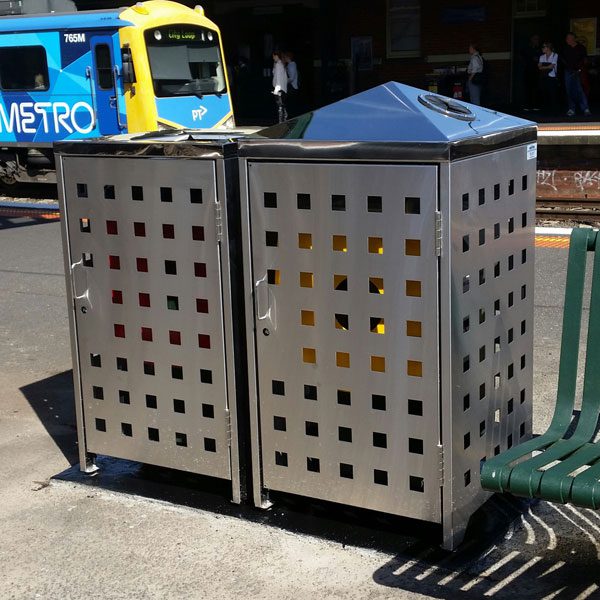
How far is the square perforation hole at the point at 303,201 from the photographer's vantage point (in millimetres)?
3754

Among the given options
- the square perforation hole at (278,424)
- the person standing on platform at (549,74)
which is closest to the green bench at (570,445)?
the square perforation hole at (278,424)

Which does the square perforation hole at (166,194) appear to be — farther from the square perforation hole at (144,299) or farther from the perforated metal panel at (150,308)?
the square perforation hole at (144,299)

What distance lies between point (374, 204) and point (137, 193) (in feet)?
3.55

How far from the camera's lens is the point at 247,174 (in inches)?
152

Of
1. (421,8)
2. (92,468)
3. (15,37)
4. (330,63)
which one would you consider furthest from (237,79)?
(92,468)

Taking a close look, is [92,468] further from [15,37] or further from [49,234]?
[15,37]

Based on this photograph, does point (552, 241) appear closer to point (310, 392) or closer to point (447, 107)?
point (447, 107)

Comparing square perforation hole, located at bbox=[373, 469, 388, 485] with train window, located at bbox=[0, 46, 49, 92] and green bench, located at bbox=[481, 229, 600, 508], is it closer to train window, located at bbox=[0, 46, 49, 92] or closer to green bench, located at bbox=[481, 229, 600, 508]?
green bench, located at bbox=[481, 229, 600, 508]

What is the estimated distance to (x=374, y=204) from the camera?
Result: 3.61 metres

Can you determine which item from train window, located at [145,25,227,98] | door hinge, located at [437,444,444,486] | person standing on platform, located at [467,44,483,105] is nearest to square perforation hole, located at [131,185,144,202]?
door hinge, located at [437,444,444,486]

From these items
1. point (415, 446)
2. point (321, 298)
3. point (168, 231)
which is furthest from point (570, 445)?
point (168, 231)

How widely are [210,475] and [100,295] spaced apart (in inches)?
35.9

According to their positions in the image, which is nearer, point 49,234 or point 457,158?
point 457,158

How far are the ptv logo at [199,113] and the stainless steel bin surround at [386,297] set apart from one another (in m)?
12.8
